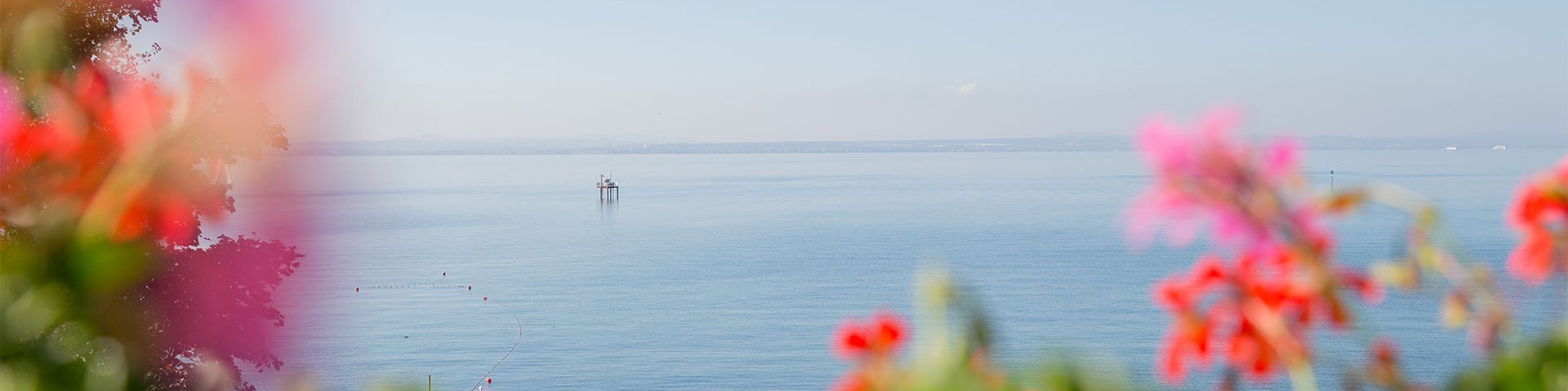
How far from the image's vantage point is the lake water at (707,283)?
47.6 m

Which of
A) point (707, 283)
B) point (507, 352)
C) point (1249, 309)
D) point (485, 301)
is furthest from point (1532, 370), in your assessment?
point (707, 283)

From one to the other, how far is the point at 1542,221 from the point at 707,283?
65959 millimetres

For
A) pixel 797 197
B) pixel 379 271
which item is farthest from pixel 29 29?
pixel 797 197

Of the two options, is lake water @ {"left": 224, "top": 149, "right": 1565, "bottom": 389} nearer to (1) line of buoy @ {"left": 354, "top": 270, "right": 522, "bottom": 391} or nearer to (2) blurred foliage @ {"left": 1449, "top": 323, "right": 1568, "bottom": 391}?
(1) line of buoy @ {"left": 354, "top": 270, "right": 522, "bottom": 391}

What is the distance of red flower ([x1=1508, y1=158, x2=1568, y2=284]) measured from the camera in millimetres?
1216

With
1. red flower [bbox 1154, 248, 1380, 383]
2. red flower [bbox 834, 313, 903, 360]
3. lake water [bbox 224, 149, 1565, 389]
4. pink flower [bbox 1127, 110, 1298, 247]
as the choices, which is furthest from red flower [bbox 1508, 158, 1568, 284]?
red flower [bbox 834, 313, 903, 360]

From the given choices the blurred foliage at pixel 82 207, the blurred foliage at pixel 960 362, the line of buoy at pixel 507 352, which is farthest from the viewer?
the line of buoy at pixel 507 352

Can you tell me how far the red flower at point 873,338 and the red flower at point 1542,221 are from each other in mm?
556

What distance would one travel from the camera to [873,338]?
112 cm

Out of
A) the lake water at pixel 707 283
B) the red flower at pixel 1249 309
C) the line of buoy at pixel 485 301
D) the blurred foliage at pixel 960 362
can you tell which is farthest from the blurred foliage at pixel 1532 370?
the line of buoy at pixel 485 301

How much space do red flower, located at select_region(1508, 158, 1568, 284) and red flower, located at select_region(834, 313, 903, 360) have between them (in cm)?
56

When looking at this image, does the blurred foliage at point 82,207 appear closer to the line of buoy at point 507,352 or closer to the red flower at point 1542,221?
the red flower at point 1542,221

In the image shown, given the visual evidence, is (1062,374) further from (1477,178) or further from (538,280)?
(1477,178)

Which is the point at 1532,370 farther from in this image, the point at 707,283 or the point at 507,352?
the point at 707,283
